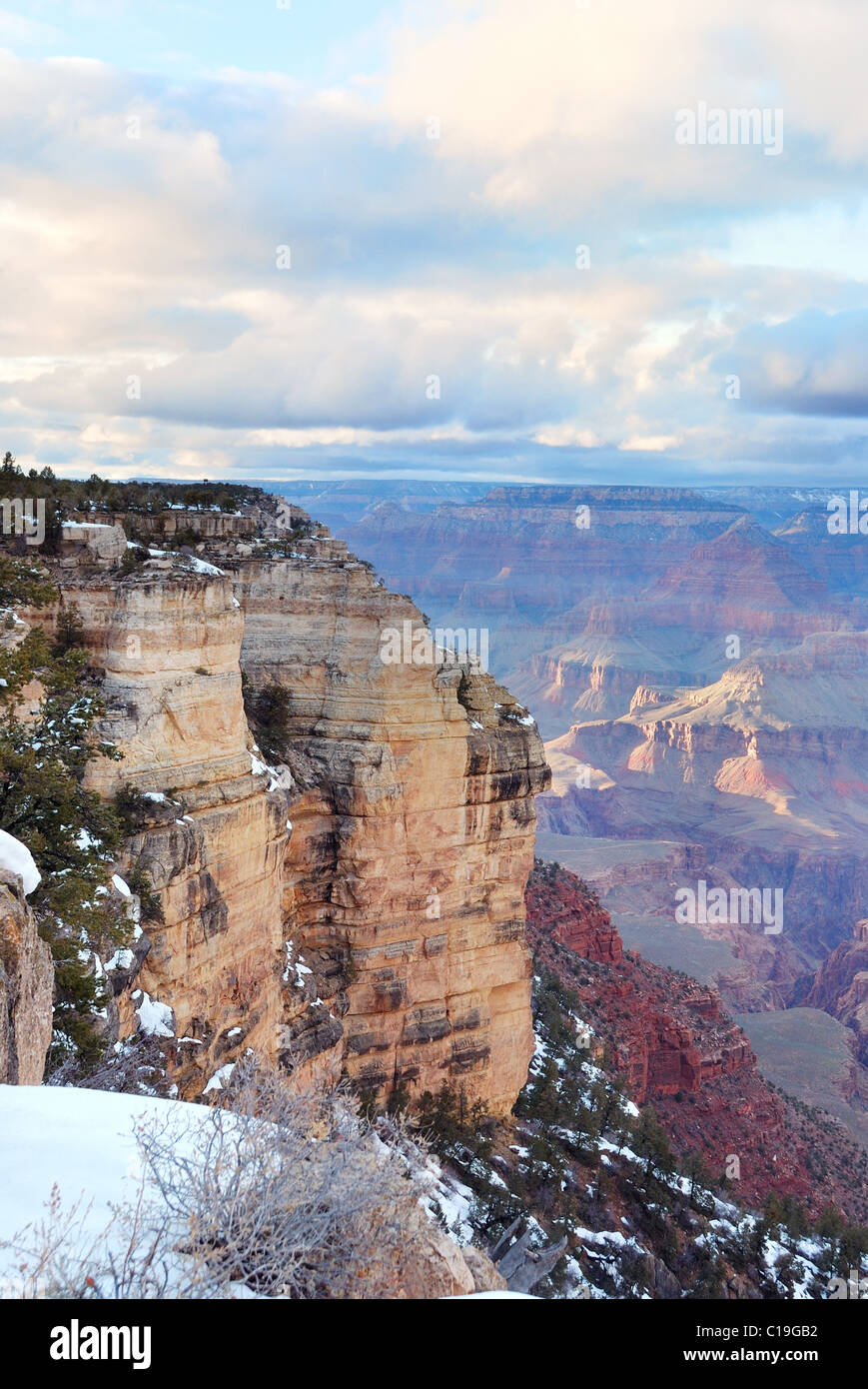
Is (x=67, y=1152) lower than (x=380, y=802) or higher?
higher

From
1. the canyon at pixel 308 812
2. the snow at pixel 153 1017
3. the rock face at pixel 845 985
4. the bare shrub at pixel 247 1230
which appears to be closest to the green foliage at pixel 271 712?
the canyon at pixel 308 812

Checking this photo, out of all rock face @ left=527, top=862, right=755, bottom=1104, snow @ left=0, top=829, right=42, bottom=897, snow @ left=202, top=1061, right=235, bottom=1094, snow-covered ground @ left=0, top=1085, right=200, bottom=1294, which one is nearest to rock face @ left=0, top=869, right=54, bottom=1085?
snow @ left=0, top=829, right=42, bottom=897

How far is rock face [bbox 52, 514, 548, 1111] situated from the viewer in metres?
18.5

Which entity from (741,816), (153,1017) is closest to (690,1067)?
(153,1017)

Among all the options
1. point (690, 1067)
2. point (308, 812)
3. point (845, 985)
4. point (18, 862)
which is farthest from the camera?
point (845, 985)

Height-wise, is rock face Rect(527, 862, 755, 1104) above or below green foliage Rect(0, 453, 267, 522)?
below

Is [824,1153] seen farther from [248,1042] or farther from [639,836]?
[639,836]

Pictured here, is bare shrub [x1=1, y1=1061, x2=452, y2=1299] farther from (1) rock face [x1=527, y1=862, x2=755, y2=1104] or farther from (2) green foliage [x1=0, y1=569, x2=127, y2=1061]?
(1) rock face [x1=527, y1=862, x2=755, y2=1104]

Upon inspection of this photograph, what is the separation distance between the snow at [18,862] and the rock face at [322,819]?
6507 millimetres

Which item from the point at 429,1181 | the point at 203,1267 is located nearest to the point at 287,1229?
the point at 203,1267

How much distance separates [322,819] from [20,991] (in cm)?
1619

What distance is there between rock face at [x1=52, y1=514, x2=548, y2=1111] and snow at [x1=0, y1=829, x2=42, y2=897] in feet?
21.3

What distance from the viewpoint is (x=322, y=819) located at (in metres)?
25.4

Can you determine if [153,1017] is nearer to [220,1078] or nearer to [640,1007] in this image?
[220,1078]
